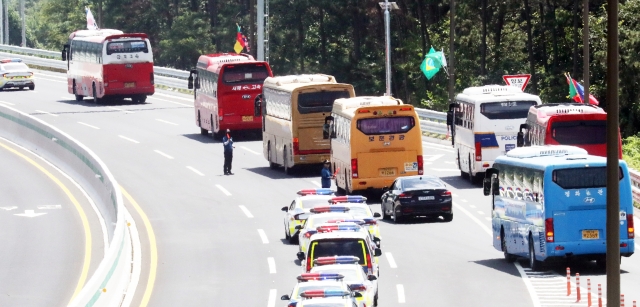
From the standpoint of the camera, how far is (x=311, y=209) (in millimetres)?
32000

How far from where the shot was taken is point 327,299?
20.0 metres

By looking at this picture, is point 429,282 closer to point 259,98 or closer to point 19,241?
point 19,241

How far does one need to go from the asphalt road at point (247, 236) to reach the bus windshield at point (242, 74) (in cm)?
275

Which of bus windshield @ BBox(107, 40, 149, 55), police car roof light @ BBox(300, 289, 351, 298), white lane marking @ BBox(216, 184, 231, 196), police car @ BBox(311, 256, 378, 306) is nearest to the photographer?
police car roof light @ BBox(300, 289, 351, 298)

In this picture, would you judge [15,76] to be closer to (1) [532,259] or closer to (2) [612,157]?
(1) [532,259]

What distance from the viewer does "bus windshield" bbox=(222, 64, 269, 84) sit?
5341 centimetres

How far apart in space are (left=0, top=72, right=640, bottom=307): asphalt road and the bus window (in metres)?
1.94

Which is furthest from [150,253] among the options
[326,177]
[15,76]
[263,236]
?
[15,76]

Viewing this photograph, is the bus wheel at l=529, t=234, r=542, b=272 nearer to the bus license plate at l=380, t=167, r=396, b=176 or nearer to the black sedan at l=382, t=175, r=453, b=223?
the black sedan at l=382, t=175, r=453, b=223

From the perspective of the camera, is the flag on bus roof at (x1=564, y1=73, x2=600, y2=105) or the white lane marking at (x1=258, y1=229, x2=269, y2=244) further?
the flag on bus roof at (x1=564, y1=73, x2=600, y2=105)

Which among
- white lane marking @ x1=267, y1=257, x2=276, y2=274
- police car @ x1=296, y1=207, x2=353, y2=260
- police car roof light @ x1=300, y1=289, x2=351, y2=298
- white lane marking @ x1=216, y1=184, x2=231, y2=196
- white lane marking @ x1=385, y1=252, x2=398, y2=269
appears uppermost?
police car roof light @ x1=300, y1=289, x2=351, y2=298

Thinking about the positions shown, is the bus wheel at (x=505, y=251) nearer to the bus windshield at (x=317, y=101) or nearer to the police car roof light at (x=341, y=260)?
the police car roof light at (x=341, y=260)

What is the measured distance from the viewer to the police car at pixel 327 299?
778 inches

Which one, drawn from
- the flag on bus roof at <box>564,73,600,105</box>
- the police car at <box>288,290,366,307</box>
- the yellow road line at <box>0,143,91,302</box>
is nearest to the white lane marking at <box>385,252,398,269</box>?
the yellow road line at <box>0,143,91,302</box>
